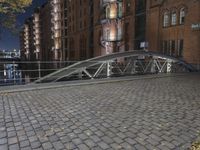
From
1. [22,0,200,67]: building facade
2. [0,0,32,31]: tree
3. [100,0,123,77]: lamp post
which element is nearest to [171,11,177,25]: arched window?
[22,0,200,67]: building facade

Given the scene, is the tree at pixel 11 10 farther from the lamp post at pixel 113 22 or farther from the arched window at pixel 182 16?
the lamp post at pixel 113 22

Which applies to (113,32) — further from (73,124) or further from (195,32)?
(73,124)

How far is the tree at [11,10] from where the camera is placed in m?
11.5

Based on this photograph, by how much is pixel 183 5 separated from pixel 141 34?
8.11 metres

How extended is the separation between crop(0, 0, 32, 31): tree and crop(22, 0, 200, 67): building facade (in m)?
17.0

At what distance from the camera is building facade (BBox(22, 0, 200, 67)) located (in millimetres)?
22109

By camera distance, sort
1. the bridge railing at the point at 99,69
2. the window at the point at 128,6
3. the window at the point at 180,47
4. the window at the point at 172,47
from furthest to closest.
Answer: the window at the point at 128,6
the window at the point at 172,47
the window at the point at 180,47
the bridge railing at the point at 99,69

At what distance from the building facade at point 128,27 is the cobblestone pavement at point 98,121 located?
1616 cm

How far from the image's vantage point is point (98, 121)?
521cm

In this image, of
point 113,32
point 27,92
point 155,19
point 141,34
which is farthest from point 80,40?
point 27,92

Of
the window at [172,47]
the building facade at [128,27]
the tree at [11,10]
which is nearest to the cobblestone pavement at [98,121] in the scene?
the tree at [11,10]

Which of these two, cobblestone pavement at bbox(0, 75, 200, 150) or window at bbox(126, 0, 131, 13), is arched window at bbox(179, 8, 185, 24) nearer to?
window at bbox(126, 0, 131, 13)

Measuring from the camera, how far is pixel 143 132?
4.55 metres

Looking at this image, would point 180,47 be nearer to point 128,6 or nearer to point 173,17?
point 173,17
